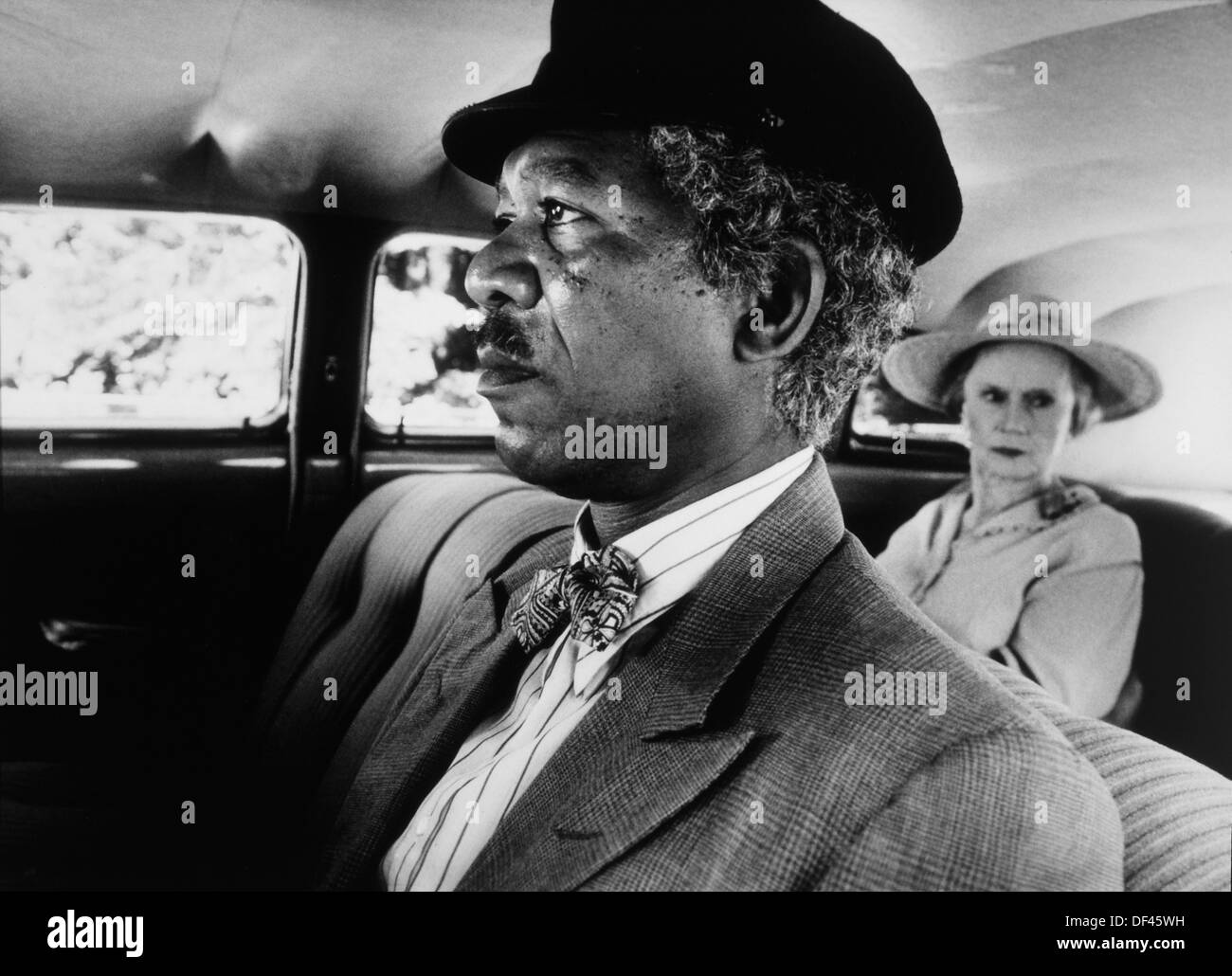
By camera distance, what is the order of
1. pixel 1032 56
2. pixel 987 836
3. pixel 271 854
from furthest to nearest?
1. pixel 271 854
2. pixel 1032 56
3. pixel 987 836

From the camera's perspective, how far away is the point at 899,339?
5.05ft

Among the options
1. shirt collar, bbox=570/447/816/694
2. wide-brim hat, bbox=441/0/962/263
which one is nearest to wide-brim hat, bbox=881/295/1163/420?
wide-brim hat, bbox=441/0/962/263

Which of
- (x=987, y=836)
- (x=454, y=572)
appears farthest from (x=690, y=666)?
(x=454, y=572)

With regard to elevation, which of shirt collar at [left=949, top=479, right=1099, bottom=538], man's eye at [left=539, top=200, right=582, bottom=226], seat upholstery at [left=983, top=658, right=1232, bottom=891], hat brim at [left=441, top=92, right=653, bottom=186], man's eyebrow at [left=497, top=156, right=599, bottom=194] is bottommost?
seat upholstery at [left=983, top=658, right=1232, bottom=891]

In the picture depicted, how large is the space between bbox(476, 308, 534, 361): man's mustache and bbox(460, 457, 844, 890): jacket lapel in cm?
37

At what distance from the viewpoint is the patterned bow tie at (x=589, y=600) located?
1244mm

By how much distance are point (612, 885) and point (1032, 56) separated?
1252 millimetres

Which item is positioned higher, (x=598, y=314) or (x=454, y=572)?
(x=598, y=314)

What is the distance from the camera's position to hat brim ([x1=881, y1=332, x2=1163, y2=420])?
149 centimetres

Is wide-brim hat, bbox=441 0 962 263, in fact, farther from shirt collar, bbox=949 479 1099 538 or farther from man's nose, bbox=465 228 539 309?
shirt collar, bbox=949 479 1099 538

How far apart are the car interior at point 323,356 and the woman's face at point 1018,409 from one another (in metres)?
0.04

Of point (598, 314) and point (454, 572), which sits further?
point (454, 572)
